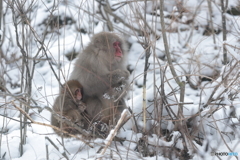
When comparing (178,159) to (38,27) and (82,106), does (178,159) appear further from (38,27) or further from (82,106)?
(38,27)

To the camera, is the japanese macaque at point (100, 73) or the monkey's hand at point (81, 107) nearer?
the monkey's hand at point (81, 107)

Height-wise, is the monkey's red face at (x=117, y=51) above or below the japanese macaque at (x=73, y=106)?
above

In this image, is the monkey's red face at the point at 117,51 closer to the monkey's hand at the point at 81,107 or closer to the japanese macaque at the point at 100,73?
the japanese macaque at the point at 100,73

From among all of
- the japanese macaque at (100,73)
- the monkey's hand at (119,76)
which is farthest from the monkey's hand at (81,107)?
the monkey's hand at (119,76)

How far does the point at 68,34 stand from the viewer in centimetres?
682

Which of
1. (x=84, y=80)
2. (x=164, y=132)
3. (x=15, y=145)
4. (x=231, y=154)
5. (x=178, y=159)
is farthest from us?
(x=84, y=80)

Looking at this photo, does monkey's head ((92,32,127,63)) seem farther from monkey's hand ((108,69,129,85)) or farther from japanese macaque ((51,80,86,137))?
japanese macaque ((51,80,86,137))

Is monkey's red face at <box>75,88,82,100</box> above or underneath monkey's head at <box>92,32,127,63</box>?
underneath

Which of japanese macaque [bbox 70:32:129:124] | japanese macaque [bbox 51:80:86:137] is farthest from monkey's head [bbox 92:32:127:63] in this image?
japanese macaque [bbox 51:80:86:137]

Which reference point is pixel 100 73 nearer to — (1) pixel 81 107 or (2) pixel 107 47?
(2) pixel 107 47

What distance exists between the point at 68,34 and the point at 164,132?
171 inches

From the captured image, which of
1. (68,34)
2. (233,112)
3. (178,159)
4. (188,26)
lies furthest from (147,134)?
(68,34)

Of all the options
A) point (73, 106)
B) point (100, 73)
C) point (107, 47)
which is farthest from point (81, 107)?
point (107, 47)

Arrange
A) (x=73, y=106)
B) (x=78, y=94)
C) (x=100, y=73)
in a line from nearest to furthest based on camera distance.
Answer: (x=78, y=94)
(x=73, y=106)
(x=100, y=73)
